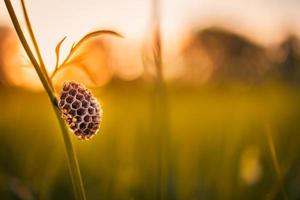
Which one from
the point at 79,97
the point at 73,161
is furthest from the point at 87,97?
the point at 73,161

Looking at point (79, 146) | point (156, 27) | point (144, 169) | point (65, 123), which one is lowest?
point (79, 146)

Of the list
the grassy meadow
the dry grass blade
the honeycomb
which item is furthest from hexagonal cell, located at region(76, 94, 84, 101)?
the grassy meadow

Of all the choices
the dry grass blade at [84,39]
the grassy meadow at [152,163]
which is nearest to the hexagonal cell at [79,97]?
the dry grass blade at [84,39]

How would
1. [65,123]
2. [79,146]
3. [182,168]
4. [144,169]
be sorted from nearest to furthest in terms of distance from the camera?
[65,123] < [182,168] < [144,169] < [79,146]

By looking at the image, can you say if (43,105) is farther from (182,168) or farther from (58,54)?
(58,54)

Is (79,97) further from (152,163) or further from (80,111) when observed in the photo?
(152,163)

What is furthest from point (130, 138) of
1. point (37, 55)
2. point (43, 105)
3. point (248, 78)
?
point (43, 105)

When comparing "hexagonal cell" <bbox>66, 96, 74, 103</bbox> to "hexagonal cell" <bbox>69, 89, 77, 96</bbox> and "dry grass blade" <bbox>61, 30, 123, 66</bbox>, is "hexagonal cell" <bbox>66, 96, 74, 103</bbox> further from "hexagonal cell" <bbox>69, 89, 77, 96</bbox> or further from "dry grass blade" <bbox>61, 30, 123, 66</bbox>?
"dry grass blade" <bbox>61, 30, 123, 66</bbox>

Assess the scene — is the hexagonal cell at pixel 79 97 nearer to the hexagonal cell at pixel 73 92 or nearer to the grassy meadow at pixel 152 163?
the hexagonal cell at pixel 73 92

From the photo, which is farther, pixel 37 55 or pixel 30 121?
pixel 30 121
